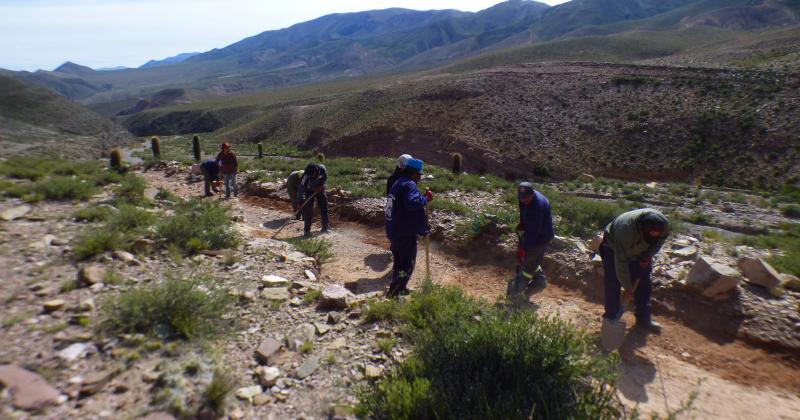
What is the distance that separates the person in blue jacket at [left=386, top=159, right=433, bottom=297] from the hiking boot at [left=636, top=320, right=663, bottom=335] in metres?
3.12

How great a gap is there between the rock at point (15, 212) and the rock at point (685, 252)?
11.1 m

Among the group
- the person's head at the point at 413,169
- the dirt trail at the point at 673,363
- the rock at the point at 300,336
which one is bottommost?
the dirt trail at the point at 673,363

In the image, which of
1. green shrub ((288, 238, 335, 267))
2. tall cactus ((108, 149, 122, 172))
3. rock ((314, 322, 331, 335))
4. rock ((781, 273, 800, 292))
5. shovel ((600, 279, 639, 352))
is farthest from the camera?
tall cactus ((108, 149, 122, 172))

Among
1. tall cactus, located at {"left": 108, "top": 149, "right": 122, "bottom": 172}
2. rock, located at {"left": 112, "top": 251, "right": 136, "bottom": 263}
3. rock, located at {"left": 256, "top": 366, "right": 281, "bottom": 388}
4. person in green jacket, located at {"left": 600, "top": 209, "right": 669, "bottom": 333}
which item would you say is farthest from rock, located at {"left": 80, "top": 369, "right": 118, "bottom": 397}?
tall cactus, located at {"left": 108, "top": 149, "right": 122, "bottom": 172}

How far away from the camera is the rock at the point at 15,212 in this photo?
22.4ft

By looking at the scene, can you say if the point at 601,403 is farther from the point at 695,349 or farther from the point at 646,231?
the point at 695,349

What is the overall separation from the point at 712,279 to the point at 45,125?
109ft

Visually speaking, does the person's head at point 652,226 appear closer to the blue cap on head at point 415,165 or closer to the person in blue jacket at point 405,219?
the person in blue jacket at point 405,219

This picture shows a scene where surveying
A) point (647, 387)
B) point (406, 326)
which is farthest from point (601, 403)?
point (406, 326)

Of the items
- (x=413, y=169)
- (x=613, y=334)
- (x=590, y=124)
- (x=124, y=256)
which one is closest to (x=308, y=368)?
(x=413, y=169)

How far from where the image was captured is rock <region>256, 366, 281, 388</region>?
3.78m

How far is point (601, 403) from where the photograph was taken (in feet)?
11.3

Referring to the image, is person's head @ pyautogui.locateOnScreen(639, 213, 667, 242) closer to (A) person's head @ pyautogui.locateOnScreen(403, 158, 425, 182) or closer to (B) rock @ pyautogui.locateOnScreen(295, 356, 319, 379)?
(A) person's head @ pyautogui.locateOnScreen(403, 158, 425, 182)

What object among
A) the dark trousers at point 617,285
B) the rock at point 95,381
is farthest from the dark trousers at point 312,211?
the dark trousers at point 617,285
